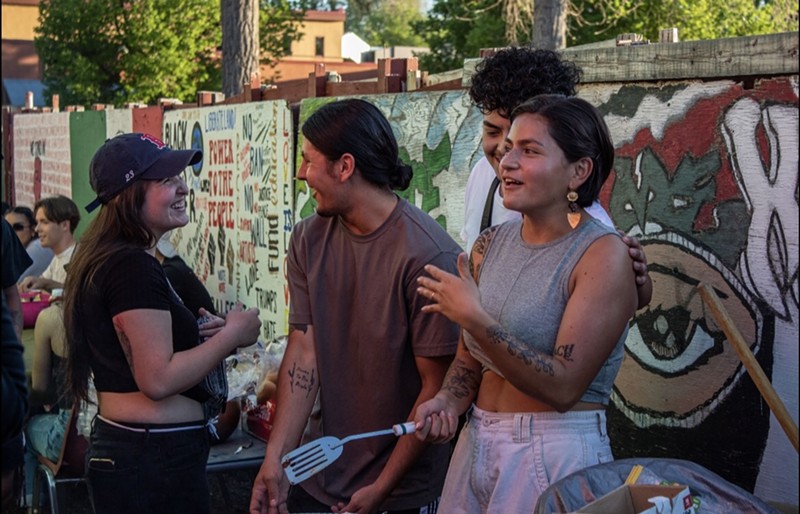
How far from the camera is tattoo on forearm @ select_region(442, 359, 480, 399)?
2.96 meters

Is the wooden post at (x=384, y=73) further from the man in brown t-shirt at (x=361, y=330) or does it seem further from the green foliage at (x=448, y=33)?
the green foliage at (x=448, y=33)

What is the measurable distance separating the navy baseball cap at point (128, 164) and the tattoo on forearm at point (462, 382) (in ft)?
3.86

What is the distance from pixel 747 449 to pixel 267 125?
5.46m

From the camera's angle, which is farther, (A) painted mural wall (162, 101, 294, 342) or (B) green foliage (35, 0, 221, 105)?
(B) green foliage (35, 0, 221, 105)

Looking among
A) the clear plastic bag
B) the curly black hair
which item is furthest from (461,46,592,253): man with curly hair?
the clear plastic bag

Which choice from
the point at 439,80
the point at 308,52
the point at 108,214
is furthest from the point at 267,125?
the point at 308,52

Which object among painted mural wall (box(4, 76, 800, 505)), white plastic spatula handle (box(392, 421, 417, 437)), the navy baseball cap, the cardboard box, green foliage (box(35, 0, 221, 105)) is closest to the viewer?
the cardboard box

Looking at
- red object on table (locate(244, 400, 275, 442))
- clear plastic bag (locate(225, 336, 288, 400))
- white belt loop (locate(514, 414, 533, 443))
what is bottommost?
red object on table (locate(244, 400, 275, 442))

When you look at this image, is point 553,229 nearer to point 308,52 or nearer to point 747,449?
point 747,449

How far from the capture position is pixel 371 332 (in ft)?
10.4

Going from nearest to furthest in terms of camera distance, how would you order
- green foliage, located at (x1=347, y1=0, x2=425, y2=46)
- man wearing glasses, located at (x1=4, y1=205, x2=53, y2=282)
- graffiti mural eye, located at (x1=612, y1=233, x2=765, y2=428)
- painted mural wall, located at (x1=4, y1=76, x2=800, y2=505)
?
painted mural wall, located at (x1=4, y1=76, x2=800, y2=505) < graffiti mural eye, located at (x1=612, y1=233, x2=765, y2=428) < man wearing glasses, located at (x1=4, y1=205, x2=53, y2=282) < green foliage, located at (x1=347, y1=0, x2=425, y2=46)

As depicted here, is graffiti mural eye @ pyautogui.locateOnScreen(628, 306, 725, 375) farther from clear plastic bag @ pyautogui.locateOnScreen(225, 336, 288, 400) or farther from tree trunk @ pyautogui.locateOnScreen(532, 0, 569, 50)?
tree trunk @ pyautogui.locateOnScreen(532, 0, 569, 50)

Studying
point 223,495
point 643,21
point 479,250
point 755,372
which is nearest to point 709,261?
point 755,372

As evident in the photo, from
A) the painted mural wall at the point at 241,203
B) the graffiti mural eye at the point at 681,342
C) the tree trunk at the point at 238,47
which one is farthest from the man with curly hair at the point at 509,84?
the tree trunk at the point at 238,47
